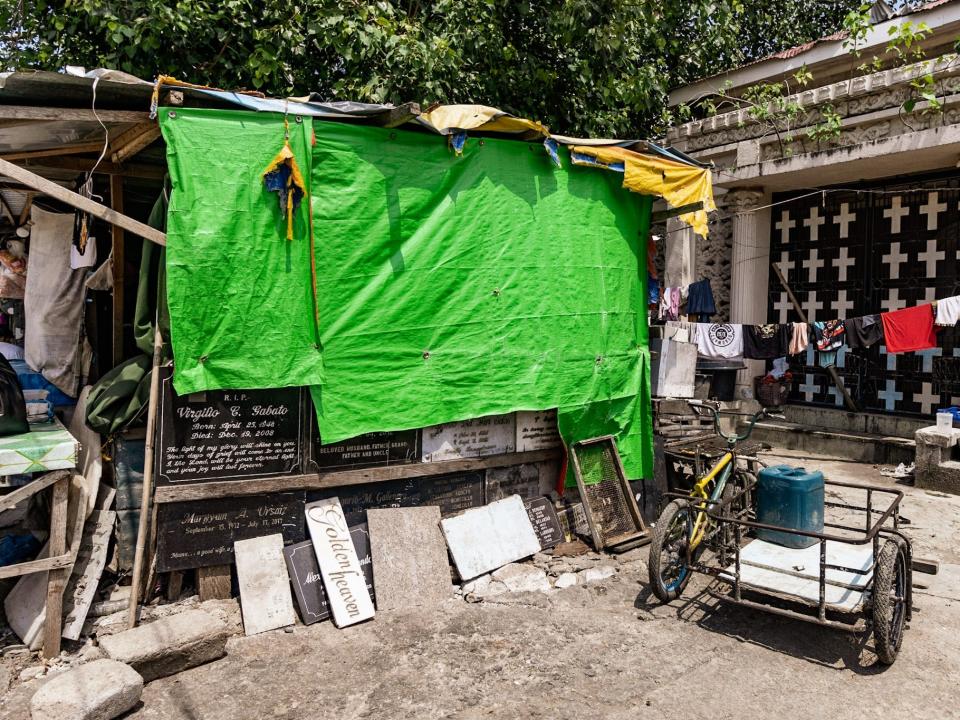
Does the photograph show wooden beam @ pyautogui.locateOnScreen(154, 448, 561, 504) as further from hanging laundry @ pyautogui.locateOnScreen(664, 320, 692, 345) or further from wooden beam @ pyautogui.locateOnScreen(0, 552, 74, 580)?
hanging laundry @ pyautogui.locateOnScreen(664, 320, 692, 345)

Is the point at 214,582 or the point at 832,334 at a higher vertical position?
the point at 832,334

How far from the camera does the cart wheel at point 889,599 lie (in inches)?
175

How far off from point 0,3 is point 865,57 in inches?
466

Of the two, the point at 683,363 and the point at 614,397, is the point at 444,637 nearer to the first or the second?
the point at 614,397

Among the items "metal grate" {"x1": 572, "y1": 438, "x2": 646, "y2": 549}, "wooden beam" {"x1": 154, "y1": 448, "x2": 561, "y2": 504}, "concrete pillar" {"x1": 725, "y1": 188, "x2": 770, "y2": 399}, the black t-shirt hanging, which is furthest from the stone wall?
"wooden beam" {"x1": 154, "y1": 448, "x2": 561, "y2": 504}

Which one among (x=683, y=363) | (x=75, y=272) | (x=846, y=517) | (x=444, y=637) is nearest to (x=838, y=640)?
(x=444, y=637)

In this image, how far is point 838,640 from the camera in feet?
16.4

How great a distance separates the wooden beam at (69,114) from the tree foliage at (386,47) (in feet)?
11.0

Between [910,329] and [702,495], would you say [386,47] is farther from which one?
[910,329]

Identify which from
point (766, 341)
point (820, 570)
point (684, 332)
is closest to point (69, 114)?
point (820, 570)

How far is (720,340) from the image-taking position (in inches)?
406

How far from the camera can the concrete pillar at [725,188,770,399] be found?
12117 mm

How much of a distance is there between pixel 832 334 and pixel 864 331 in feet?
1.28

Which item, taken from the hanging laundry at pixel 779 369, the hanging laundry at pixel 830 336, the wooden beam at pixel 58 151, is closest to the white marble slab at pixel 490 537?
the wooden beam at pixel 58 151
